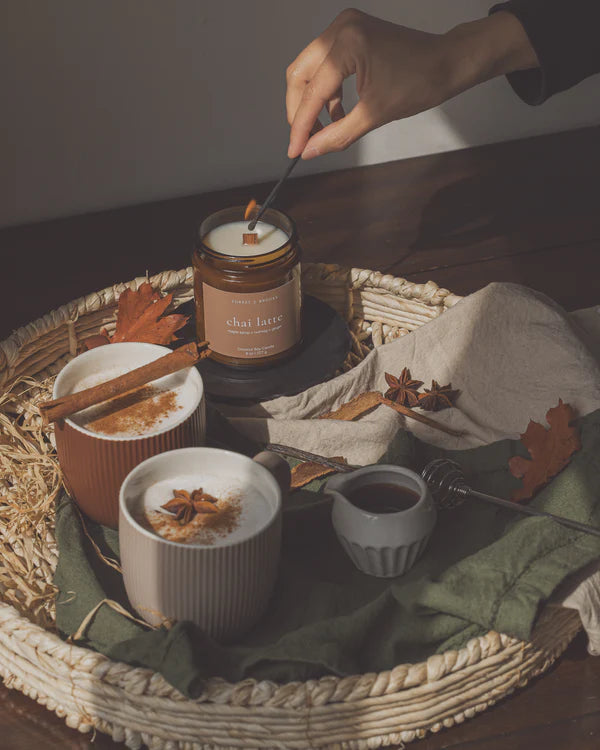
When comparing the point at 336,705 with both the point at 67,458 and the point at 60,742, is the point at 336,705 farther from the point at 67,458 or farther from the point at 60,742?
the point at 67,458

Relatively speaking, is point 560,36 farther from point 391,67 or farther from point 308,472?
point 308,472

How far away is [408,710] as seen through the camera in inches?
32.4

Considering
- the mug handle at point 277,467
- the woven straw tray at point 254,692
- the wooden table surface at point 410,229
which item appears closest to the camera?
the woven straw tray at point 254,692

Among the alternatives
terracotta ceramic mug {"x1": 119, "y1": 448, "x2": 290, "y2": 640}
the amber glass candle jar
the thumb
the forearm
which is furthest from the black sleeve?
terracotta ceramic mug {"x1": 119, "y1": 448, "x2": 290, "y2": 640}

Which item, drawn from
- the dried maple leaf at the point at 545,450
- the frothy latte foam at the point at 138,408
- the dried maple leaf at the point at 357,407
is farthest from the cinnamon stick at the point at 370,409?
the frothy latte foam at the point at 138,408

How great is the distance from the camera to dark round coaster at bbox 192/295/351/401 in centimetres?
115

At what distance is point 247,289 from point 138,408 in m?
0.20

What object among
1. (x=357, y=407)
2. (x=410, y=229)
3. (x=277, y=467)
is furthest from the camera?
(x=410, y=229)

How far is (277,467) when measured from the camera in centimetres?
93

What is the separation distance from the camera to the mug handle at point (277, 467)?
919mm

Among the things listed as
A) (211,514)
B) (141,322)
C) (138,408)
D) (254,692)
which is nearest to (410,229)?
(141,322)

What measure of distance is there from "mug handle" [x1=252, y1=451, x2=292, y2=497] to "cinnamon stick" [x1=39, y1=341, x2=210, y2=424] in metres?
0.13

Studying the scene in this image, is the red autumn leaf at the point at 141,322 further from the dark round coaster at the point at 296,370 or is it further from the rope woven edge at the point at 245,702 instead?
the rope woven edge at the point at 245,702

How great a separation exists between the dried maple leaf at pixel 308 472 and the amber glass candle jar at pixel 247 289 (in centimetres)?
15
